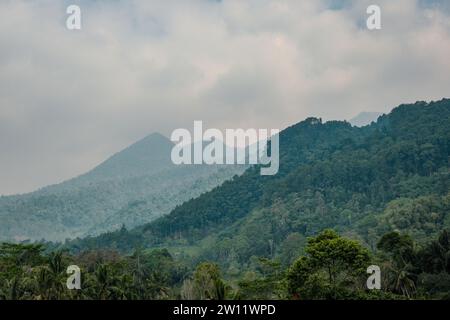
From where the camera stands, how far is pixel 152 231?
15225 cm

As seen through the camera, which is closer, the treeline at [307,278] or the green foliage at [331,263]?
the treeline at [307,278]

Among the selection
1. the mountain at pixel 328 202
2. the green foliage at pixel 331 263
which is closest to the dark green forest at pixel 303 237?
the green foliage at pixel 331 263

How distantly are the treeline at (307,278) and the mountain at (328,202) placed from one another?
1471 inches

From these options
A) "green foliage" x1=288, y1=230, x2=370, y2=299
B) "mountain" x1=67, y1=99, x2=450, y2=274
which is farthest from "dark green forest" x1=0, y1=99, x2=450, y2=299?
"mountain" x1=67, y1=99, x2=450, y2=274

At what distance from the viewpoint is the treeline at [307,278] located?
4297 centimetres

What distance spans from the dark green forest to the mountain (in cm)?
31

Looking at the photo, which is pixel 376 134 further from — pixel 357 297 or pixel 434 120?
pixel 357 297

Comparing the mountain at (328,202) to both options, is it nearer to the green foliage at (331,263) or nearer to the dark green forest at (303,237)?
the dark green forest at (303,237)

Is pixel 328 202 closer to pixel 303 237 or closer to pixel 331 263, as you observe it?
pixel 303 237

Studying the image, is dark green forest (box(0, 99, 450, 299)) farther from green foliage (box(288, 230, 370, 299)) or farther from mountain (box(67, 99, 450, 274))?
mountain (box(67, 99, 450, 274))

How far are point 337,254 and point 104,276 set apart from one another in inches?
679

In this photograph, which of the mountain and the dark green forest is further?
the mountain

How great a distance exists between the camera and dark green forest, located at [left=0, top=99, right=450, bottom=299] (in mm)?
45531
